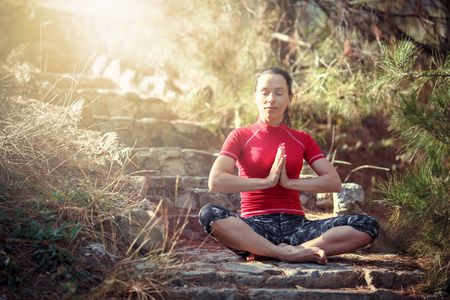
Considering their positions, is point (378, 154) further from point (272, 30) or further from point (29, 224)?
point (29, 224)

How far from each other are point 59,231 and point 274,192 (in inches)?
45.4

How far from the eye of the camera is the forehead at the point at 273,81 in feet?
7.63

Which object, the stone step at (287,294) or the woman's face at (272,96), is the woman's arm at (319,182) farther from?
the stone step at (287,294)

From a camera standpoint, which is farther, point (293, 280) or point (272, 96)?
point (272, 96)

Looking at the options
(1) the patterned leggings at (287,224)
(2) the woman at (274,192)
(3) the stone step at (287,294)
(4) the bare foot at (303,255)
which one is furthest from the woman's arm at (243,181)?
(3) the stone step at (287,294)

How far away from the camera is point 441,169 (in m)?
2.21

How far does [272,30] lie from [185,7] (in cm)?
106

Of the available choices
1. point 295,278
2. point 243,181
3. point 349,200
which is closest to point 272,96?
point 243,181

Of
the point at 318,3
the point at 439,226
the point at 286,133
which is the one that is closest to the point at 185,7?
the point at 318,3

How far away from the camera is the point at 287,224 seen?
2.27m

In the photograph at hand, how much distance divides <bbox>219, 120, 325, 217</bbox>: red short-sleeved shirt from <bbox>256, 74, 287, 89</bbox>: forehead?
0.75 ft

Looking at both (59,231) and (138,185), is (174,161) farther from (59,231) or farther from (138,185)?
(59,231)

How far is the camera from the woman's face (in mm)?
2322

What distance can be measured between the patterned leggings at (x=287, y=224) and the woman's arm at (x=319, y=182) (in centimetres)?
18
